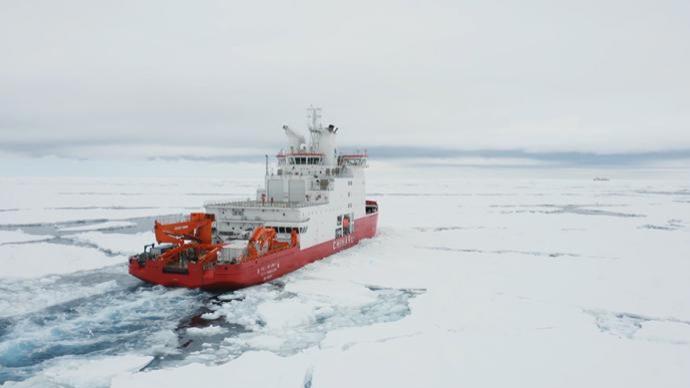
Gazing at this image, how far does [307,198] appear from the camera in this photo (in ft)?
74.6

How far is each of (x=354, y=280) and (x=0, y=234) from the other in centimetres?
2148

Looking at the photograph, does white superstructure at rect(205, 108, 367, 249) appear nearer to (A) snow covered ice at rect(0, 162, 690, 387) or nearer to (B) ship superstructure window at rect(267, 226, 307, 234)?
(B) ship superstructure window at rect(267, 226, 307, 234)

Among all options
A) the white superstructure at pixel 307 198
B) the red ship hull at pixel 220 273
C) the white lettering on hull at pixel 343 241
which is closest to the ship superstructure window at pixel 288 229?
the white superstructure at pixel 307 198

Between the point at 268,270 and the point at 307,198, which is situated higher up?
the point at 307,198

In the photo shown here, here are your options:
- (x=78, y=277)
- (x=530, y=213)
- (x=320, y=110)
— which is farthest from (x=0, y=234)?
(x=530, y=213)

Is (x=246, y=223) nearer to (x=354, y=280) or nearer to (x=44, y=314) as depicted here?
(x=354, y=280)

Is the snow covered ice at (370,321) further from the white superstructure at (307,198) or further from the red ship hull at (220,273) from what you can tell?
the white superstructure at (307,198)

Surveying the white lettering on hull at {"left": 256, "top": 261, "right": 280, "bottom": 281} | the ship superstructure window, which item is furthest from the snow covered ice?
the ship superstructure window

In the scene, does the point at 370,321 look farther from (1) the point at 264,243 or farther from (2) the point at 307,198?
(2) the point at 307,198

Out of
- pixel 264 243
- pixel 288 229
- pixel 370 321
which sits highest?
pixel 288 229

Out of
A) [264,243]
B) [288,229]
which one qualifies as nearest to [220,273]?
[264,243]

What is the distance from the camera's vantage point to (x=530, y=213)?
43062 millimetres

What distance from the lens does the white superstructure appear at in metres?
19.2

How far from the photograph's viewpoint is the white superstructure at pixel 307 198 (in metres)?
19.2
